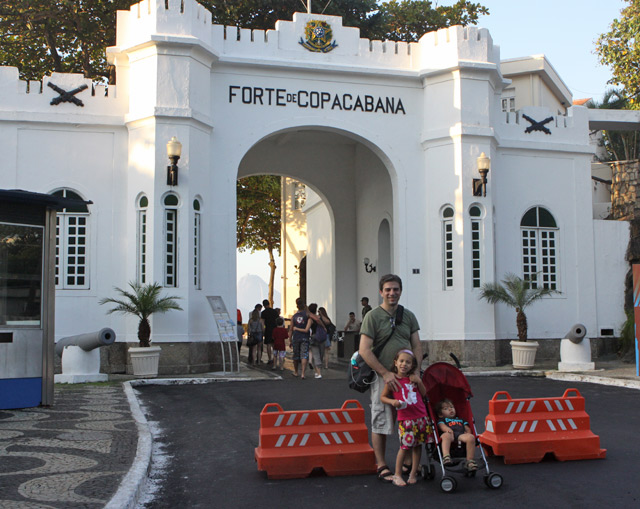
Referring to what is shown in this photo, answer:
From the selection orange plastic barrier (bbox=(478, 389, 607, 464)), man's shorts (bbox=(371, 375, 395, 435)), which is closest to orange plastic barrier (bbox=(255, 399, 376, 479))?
man's shorts (bbox=(371, 375, 395, 435))

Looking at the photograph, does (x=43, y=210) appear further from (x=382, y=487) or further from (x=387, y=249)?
(x=387, y=249)

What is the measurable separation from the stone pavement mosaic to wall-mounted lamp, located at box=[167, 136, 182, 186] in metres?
6.25

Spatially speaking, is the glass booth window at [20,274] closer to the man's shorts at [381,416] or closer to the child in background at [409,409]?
the man's shorts at [381,416]

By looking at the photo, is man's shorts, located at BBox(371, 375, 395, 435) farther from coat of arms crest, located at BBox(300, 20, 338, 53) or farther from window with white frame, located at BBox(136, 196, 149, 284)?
coat of arms crest, located at BBox(300, 20, 338, 53)

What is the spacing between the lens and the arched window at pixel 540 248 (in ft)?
62.8

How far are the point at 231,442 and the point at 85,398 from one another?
407cm

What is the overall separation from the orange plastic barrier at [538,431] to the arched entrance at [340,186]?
15.0 m

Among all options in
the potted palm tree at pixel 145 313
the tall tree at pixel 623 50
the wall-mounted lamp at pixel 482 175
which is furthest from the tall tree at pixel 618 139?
the potted palm tree at pixel 145 313

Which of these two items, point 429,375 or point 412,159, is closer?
point 429,375

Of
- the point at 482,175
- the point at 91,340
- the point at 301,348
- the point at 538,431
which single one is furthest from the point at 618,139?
the point at 538,431

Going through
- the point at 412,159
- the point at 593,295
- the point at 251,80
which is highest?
the point at 251,80

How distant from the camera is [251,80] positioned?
1761 centimetres

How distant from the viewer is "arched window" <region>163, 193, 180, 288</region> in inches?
632

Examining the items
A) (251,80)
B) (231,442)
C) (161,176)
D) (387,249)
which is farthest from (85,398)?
(387,249)
